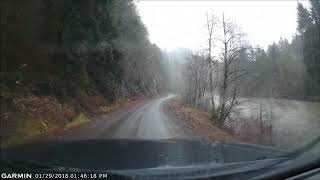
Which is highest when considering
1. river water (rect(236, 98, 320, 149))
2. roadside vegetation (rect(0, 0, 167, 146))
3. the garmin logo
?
roadside vegetation (rect(0, 0, 167, 146))

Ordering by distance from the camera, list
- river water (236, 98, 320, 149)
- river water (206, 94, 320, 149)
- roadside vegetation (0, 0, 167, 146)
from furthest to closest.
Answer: river water (206, 94, 320, 149) < river water (236, 98, 320, 149) < roadside vegetation (0, 0, 167, 146)

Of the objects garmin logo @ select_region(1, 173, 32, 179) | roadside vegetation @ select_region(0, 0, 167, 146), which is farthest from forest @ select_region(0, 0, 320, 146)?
garmin logo @ select_region(1, 173, 32, 179)

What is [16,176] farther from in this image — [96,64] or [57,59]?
[96,64]

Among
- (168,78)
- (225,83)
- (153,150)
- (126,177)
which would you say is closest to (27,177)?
(126,177)

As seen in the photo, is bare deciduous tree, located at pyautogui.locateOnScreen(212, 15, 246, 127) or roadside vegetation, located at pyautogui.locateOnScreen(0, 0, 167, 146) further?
bare deciduous tree, located at pyautogui.locateOnScreen(212, 15, 246, 127)

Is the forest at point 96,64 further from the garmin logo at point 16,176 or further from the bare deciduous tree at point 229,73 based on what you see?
the garmin logo at point 16,176

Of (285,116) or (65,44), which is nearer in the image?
(65,44)

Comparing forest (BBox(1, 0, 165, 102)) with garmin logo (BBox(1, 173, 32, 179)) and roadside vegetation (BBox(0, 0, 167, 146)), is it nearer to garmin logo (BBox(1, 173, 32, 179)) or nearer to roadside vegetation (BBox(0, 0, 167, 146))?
roadside vegetation (BBox(0, 0, 167, 146))

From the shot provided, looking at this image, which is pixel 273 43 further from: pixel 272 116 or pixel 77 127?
pixel 77 127

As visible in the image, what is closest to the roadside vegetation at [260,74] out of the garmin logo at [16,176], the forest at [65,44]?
the forest at [65,44]

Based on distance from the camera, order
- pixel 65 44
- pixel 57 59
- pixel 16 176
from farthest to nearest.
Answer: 1. pixel 57 59
2. pixel 65 44
3. pixel 16 176

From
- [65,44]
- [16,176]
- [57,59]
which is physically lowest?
[16,176]

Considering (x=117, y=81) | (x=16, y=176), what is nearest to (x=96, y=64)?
(x=117, y=81)

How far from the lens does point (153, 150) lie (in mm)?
4590
